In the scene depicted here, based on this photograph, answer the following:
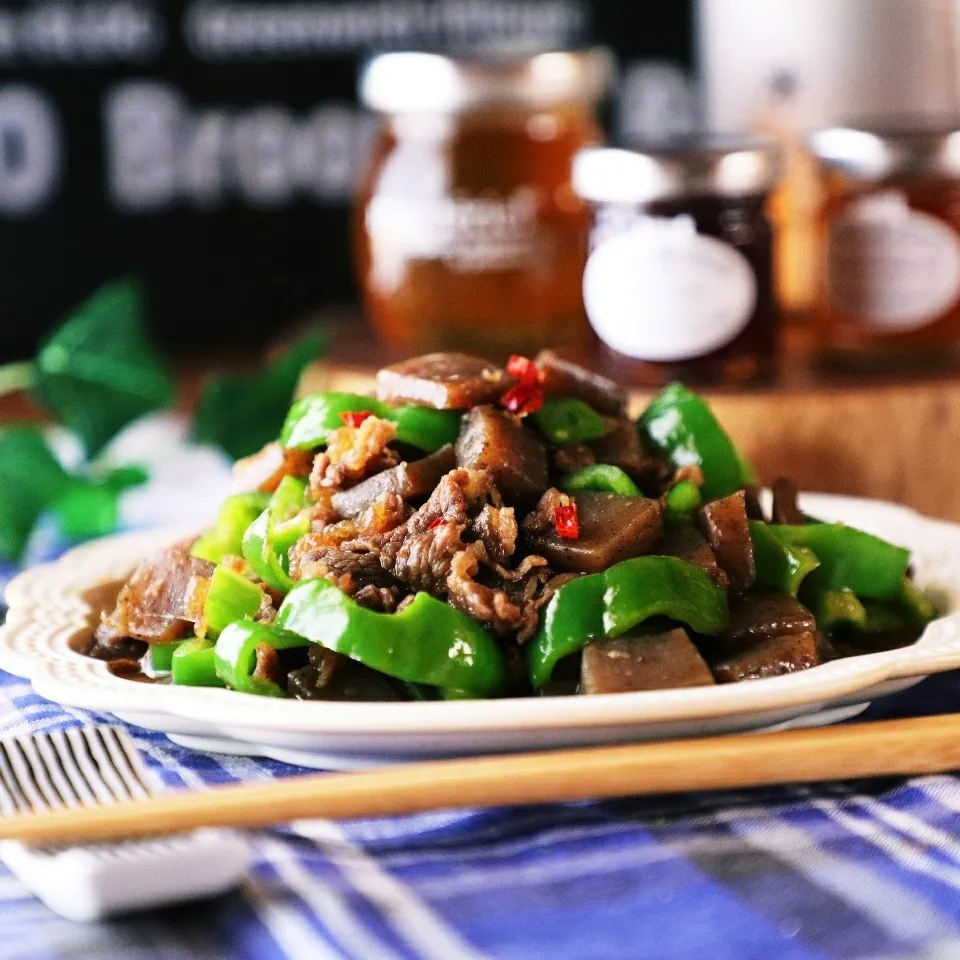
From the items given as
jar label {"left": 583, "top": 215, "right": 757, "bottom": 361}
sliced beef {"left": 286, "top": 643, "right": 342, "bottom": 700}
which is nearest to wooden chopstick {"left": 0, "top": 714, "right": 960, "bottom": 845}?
sliced beef {"left": 286, "top": 643, "right": 342, "bottom": 700}

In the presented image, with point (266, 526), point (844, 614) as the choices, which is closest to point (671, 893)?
point (844, 614)

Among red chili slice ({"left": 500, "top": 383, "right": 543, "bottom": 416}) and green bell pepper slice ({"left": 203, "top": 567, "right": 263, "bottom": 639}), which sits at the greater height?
red chili slice ({"left": 500, "top": 383, "right": 543, "bottom": 416})

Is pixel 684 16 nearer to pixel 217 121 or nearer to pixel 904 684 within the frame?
pixel 217 121

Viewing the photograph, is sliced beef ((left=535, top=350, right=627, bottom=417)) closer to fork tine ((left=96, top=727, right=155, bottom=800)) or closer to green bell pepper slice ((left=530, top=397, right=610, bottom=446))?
green bell pepper slice ((left=530, top=397, right=610, bottom=446))

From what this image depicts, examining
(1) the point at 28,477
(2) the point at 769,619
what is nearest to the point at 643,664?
(2) the point at 769,619

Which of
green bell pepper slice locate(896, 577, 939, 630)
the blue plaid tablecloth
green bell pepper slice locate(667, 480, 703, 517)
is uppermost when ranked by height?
green bell pepper slice locate(667, 480, 703, 517)

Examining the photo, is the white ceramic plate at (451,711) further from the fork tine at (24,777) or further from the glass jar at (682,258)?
the glass jar at (682,258)
